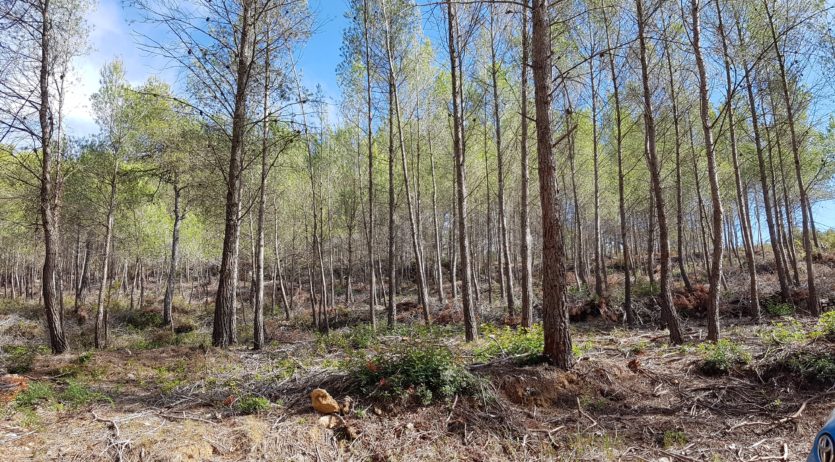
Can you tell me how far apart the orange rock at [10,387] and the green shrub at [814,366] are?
8.78m

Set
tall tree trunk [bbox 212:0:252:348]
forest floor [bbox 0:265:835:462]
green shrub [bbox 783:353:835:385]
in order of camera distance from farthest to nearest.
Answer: tall tree trunk [bbox 212:0:252:348]
green shrub [bbox 783:353:835:385]
forest floor [bbox 0:265:835:462]

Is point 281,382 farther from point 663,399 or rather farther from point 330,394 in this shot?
point 663,399

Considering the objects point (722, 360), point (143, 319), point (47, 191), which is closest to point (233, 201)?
point (47, 191)

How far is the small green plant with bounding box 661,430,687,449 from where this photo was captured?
12.6ft

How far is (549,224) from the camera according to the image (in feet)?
16.5

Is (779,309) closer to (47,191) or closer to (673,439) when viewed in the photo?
(673,439)

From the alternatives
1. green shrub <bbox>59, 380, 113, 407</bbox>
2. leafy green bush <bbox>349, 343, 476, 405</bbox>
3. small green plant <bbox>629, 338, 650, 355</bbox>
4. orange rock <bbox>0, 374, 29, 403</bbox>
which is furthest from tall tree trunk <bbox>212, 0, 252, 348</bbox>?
small green plant <bbox>629, 338, 650, 355</bbox>

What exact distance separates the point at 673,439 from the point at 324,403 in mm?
3296

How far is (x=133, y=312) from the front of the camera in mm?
20406

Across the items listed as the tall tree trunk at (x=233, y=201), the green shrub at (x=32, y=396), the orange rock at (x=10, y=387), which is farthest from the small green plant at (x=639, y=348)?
the orange rock at (x=10, y=387)

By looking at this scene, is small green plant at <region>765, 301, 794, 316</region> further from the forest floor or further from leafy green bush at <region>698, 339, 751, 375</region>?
leafy green bush at <region>698, 339, 751, 375</region>

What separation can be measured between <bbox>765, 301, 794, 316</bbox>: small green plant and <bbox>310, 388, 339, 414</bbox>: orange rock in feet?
38.3

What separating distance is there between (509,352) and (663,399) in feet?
6.26

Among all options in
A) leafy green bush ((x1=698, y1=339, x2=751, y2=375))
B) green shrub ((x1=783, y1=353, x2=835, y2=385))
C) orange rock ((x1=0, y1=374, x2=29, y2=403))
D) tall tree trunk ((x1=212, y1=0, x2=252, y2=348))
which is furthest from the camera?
tall tree trunk ((x1=212, y1=0, x2=252, y2=348))
